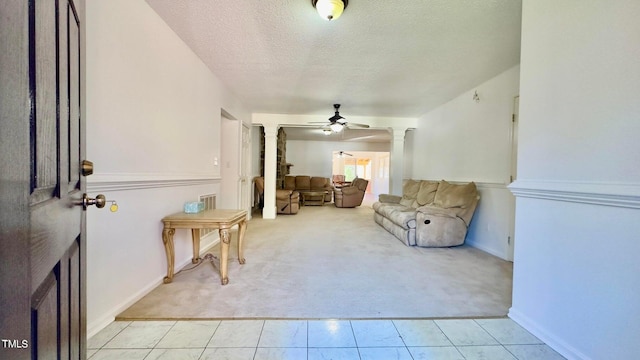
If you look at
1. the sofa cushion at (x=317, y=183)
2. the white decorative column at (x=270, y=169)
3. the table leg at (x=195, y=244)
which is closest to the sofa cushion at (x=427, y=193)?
the white decorative column at (x=270, y=169)

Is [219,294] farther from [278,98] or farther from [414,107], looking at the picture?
[414,107]

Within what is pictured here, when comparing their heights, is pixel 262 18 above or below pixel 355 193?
above

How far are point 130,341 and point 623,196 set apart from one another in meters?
2.63

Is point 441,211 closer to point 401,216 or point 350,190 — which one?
point 401,216

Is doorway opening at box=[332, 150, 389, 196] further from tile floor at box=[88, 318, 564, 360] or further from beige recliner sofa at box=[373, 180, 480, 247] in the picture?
tile floor at box=[88, 318, 564, 360]

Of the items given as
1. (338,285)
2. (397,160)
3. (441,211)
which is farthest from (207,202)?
(397,160)

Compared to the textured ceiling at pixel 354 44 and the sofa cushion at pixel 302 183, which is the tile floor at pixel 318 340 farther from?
the sofa cushion at pixel 302 183

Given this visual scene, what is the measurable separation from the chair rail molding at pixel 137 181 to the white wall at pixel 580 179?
266 centimetres

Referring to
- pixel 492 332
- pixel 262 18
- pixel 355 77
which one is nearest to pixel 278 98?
pixel 355 77

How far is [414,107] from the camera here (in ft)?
16.0

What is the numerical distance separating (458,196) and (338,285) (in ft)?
7.62

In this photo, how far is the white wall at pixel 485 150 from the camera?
318cm

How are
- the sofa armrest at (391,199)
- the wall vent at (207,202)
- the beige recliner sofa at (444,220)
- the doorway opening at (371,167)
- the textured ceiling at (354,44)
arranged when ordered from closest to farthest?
1. the textured ceiling at (354,44)
2. the wall vent at (207,202)
3. the beige recliner sofa at (444,220)
4. the sofa armrest at (391,199)
5. the doorway opening at (371,167)

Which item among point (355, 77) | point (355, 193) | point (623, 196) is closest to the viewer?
point (623, 196)
